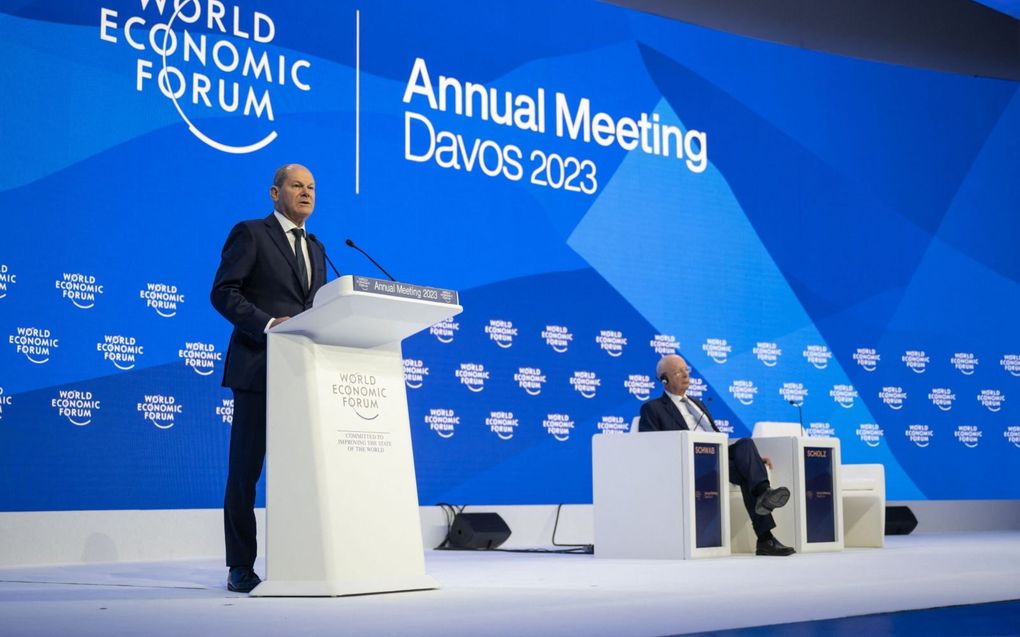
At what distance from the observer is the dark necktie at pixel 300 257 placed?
155 inches

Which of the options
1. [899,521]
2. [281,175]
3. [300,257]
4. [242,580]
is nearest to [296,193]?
[281,175]

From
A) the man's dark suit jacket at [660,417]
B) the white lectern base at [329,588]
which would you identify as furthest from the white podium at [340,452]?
the man's dark suit jacket at [660,417]

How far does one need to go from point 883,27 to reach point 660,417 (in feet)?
15.8

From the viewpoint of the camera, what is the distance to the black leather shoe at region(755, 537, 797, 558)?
227 inches

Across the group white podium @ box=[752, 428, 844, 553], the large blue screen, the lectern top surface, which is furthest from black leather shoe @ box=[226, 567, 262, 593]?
white podium @ box=[752, 428, 844, 553]

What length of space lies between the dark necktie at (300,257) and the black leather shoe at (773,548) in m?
2.90

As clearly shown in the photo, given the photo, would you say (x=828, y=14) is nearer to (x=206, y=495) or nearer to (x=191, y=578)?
(x=206, y=495)

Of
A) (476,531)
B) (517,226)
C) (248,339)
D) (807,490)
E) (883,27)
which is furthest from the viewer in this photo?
(883,27)

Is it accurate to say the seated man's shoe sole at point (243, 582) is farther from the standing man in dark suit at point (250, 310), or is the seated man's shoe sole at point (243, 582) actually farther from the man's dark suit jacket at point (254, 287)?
the man's dark suit jacket at point (254, 287)

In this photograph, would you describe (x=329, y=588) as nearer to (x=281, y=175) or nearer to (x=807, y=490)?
(x=281, y=175)

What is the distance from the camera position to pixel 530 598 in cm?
342

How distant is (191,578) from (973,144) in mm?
7229

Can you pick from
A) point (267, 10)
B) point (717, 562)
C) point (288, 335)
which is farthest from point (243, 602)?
point (267, 10)

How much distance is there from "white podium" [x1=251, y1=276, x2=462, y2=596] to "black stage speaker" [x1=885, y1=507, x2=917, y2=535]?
17.7 ft
